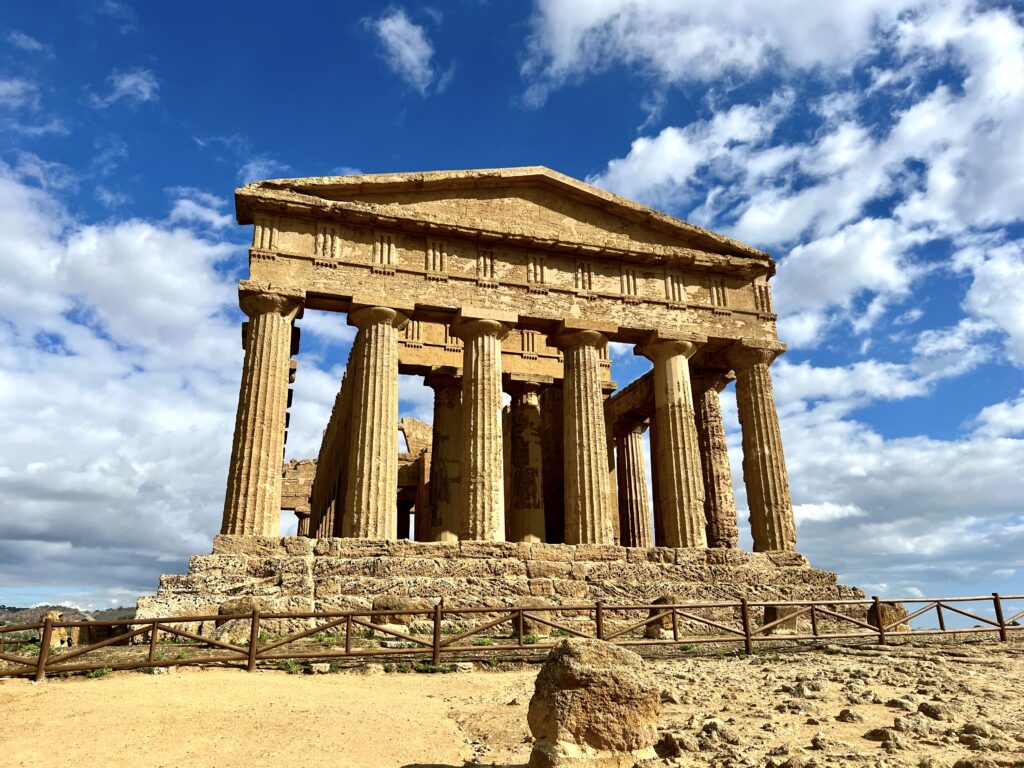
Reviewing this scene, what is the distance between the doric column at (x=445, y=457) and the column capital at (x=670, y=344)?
5.90 m

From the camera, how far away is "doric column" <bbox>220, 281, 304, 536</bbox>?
15664 mm

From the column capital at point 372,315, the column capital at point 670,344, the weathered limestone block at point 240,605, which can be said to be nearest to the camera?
the weathered limestone block at point 240,605

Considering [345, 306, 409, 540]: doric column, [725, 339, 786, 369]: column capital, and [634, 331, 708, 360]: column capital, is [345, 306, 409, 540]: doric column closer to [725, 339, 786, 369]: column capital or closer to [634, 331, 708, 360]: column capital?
[634, 331, 708, 360]: column capital

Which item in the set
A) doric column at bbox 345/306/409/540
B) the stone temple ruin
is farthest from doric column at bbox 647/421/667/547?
doric column at bbox 345/306/409/540

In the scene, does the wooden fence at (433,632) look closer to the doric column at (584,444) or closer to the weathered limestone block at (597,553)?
the weathered limestone block at (597,553)

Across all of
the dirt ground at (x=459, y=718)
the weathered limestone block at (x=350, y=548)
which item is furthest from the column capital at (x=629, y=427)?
the dirt ground at (x=459, y=718)

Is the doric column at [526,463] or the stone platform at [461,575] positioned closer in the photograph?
the stone platform at [461,575]

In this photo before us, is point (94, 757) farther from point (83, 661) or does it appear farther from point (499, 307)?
point (499, 307)

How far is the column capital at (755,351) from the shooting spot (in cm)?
2084

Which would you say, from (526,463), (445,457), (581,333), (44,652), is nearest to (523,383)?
(526,463)

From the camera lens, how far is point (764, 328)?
2122 cm

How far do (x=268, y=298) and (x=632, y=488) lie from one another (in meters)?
13.0

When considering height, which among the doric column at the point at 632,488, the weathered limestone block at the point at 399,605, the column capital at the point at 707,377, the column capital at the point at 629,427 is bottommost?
the weathered limestone block at the point at 399,605

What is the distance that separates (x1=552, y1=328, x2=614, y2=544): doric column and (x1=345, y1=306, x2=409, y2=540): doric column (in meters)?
4.30
